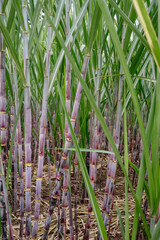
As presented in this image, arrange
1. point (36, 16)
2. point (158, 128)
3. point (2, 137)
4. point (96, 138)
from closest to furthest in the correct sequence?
point (158, 128)
point (36, 16)
point (2, 137)
point (96, 138)

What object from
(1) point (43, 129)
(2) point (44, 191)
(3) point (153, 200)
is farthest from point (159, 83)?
(2) point (44, 191)

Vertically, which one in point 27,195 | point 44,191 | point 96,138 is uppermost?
point 96,138

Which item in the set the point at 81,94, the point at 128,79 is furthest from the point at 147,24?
the point at 81,94

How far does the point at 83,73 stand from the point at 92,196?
296mm

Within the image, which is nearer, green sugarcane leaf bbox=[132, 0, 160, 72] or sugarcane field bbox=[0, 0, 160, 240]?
green sugarcane leaf bbox=[132, 0, 160, 72]

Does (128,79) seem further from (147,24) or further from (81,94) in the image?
(81,94)

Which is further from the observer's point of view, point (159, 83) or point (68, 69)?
point (68, 69)

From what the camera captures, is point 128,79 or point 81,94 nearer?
point 128,79

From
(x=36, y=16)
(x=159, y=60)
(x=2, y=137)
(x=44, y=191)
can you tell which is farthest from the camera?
(x=44, y=191)

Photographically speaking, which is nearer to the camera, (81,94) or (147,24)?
(147,24)

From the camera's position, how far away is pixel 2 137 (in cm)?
67

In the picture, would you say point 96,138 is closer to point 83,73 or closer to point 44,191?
point 83,73

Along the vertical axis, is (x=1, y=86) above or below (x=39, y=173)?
above

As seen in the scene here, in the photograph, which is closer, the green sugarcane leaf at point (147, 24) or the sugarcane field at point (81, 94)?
the green sugarcane leaf at point (147, 24)
